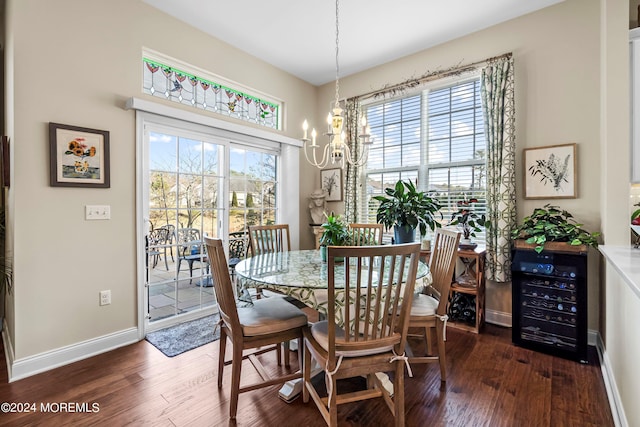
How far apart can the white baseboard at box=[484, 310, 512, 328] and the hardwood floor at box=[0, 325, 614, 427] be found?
22.5 inches

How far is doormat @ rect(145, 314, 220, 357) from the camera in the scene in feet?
8.36

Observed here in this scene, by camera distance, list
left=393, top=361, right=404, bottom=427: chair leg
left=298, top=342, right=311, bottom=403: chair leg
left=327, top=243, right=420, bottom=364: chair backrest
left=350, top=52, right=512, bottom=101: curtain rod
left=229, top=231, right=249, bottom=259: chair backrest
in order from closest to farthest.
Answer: left=327, top=243, right=420, bottom=364: chair backrest
left=393, top=361, right=404, bottom=427: chair leg
left=298, top=342, right=311, bottom=403: chair leg
left=350, top=52, right=512, bottom=101: curtain rod
left=229, top=231, right=249, bottom=259: chair backrest

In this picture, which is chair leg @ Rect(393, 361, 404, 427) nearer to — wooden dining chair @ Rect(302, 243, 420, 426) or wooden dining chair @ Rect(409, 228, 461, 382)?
wooden dining chair @ Rect(302, 243, 420, 426)

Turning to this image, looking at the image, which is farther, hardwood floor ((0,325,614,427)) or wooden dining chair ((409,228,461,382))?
wooden dining chair ((409,228,461,382))

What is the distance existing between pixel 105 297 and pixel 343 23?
136 inches

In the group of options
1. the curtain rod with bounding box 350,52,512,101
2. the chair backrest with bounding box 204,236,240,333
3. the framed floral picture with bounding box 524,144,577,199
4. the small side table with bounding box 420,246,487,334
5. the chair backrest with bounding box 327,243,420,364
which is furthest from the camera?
the curtain rod with bounding box 350,52,512,101

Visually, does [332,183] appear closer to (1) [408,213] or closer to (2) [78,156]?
(1) [408,213]

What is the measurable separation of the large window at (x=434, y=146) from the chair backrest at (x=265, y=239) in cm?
138

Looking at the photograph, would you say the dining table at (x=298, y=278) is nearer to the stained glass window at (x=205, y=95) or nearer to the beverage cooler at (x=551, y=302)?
the beverage cooler at (x=551, y=302)

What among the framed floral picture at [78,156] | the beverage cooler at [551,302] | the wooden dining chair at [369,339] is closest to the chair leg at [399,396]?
the wooden dining chair at [369,339]

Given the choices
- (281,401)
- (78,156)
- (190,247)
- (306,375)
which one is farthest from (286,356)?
(78,156)

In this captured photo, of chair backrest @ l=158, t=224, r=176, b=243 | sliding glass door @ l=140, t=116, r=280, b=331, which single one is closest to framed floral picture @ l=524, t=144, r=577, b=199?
sliding glass door @ l=140, t=116, r=280, b=331

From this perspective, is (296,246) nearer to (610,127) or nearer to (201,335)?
(201,335)

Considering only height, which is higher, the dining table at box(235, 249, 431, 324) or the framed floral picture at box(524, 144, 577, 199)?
the framed floral picture at box(524, 144, 577, 199)
